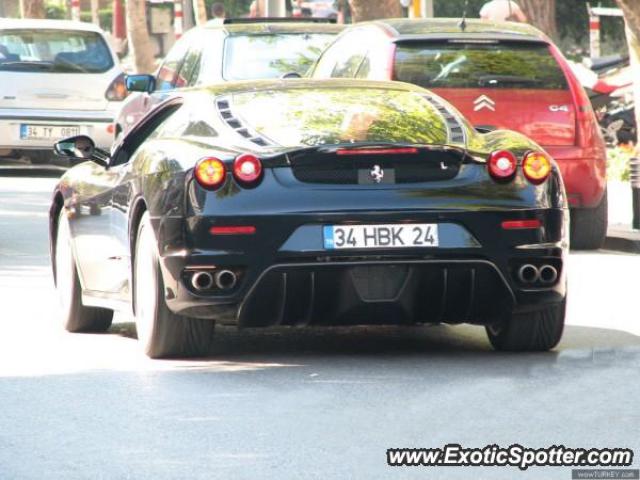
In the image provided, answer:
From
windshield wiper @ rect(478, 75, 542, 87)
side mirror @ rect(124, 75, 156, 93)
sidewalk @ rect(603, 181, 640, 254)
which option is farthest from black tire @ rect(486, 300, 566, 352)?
side mirror @ rect(124, 75, 156, 93)

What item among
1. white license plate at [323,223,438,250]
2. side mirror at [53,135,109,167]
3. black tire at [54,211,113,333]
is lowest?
black tire at [54,211,113,333]

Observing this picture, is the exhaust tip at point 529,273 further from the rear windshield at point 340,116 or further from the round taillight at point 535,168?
the rear windshield at point 340,116

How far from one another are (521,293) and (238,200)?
130 cm

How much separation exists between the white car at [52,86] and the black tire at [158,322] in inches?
535

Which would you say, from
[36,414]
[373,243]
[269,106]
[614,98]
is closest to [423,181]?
[373,243]

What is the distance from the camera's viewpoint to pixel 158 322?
360 inches

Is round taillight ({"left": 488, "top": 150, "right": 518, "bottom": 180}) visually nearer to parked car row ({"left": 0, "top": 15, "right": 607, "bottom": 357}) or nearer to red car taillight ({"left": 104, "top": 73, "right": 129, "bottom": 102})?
parked car row ({"left": 0, "top": 15, "right": 607, "bottom": 357})

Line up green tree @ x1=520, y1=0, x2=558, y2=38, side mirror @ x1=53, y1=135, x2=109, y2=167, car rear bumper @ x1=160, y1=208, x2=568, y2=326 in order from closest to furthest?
car rear bumper @ x1=160, y1=208, x2=568, y2=326 < side mirror @ x1=53, y1=135, x2=109, y2=167 < green tree @ x1=520, y1=0, x2=558, y2=38

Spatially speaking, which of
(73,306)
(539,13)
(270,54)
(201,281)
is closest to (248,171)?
(201,281)

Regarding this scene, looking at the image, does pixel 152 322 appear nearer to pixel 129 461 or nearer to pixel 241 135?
pixel 241 135

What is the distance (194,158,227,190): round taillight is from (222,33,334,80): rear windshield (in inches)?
383

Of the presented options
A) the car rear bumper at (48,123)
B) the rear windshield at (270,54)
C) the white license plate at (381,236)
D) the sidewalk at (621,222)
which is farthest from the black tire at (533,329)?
the car rear bumper at (48,123)

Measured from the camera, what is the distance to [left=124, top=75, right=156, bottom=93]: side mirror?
709 inches

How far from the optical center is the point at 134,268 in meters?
9.62
